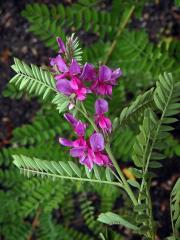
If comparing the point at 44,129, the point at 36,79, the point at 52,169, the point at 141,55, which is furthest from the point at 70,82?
the point at 44,129

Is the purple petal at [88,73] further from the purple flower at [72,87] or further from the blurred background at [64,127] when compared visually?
the blurred background at [64,127]

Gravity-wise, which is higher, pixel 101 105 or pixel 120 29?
pixel 120 29

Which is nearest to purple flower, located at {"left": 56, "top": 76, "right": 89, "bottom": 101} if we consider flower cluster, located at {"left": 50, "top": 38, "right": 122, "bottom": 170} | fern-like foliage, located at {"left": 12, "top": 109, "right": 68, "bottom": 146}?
flower cluster, located at {"left": 50, "top": 38, "right": 122, "bottom": 170}

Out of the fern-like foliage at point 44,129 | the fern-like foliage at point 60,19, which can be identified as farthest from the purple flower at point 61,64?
the fern-like foliage at point 44,129

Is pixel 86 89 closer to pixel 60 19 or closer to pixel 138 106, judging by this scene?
pixel 138 106

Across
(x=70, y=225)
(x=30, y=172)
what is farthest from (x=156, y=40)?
(x=30, y=172)

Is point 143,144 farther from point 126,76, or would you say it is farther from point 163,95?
point 126,76

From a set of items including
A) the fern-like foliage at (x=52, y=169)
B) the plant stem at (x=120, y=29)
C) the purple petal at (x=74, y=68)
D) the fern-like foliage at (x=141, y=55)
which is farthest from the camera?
the plant stem at (x=120, y=29)
